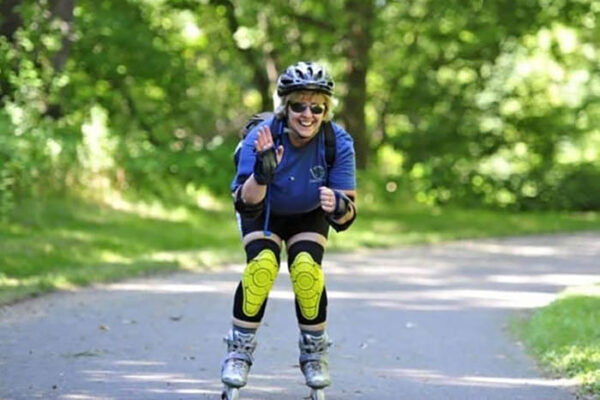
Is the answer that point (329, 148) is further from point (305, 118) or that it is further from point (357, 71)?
point (357, 71)

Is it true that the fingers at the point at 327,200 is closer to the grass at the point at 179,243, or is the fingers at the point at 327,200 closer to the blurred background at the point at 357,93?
the grass at the point at 179,243

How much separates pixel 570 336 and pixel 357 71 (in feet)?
62.5

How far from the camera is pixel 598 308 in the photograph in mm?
10859

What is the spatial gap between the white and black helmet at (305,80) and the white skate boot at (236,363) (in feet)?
4.00

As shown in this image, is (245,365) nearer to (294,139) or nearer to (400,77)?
(294,139)

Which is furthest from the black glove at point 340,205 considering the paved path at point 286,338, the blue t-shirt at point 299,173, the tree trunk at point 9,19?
the tree trunk at point 9,19

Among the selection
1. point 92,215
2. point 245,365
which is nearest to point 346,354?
point 245,365

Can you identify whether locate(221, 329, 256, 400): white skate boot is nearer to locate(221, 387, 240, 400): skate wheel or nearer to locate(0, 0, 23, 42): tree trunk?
locate(221, 387, 240, 400): skate wheel

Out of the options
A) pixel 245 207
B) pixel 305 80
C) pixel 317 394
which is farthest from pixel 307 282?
pixel 305 80

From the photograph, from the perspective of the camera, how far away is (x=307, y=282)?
654 cm

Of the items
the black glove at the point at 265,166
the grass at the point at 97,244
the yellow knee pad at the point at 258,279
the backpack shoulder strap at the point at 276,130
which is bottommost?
the yellow knee pad at the point at 258,279

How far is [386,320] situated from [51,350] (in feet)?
11.1

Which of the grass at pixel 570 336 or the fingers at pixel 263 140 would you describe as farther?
the grass at pixel 570 336

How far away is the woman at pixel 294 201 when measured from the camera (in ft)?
21.3
